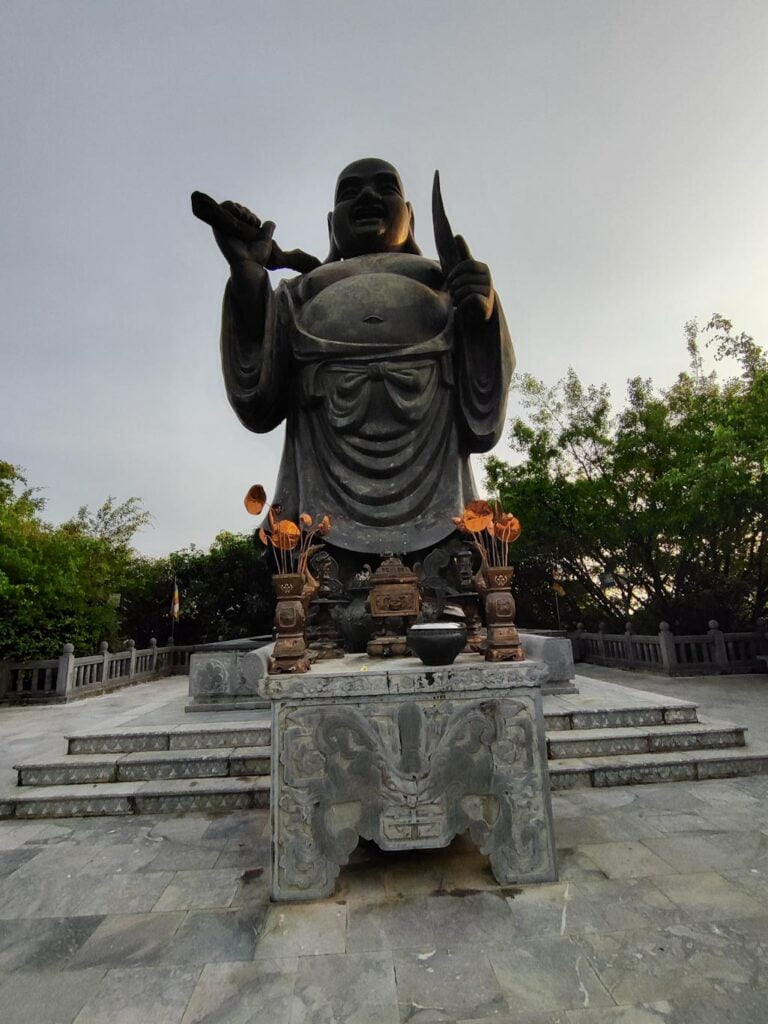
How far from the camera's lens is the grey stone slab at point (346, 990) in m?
1.81

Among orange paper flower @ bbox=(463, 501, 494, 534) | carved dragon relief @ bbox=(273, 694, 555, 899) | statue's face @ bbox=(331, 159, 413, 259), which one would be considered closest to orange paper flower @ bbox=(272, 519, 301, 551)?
orange paper flower @ bbox=(463, 501, 494, 534)

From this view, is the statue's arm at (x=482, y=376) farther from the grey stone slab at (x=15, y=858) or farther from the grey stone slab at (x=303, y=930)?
the grey stone slab at (x=15, y=858)

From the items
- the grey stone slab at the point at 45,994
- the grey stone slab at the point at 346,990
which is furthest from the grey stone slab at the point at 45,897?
the grey stone slab at the point at 346,990

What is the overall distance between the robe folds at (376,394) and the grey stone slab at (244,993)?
3.84 meters

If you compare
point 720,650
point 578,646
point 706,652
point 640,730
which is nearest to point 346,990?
A: point 640,730

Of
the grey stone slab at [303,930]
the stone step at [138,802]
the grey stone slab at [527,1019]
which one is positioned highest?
the stone step at [138,802]

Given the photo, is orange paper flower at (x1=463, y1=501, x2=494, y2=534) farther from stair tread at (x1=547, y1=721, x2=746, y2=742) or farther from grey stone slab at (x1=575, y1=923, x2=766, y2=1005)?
grey stone slab at (x1=575, y1=923, x2=766, y2=1005)

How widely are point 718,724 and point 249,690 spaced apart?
13.8 feet

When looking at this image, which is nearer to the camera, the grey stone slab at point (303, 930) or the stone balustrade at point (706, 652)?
the grey stone slab at point (303, 930)

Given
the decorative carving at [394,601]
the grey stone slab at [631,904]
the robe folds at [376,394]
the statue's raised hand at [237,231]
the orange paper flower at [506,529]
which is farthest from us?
the robe folds at [376,394]

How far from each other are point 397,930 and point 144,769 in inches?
102

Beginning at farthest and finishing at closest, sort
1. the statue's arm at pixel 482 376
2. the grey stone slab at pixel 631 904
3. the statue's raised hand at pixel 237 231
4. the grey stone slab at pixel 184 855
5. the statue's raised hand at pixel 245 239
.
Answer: the statue's arm at pixel 482 376 → the statue's raised hand at pixel 245 239 → the statue's raised hand at pixel 237 231 → the grey stone slab at pixel 184 855 → the grey stone slab at pixel 631 904

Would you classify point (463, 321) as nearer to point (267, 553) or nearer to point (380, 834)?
point (267, 553)

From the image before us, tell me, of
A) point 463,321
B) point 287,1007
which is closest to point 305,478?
point 463,321
